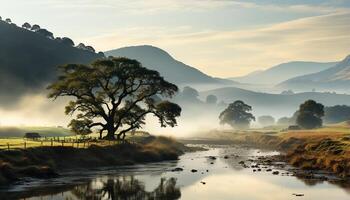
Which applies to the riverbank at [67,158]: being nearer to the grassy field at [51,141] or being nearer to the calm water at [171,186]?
the grassy field at [51,141]

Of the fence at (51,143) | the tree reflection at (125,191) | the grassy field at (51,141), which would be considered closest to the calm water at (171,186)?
the tree reflection at (125,191)

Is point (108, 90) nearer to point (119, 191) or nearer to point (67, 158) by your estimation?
point (67, 158)

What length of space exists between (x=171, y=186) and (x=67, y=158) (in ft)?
91.8

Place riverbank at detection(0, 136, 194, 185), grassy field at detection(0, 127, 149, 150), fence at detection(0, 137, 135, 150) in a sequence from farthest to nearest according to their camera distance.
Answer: fence at detection(0, 137, 135, 150) < grassy field at detection(0, 127, 149, 150) < riverbank at detection(0, 136, 194, 185)

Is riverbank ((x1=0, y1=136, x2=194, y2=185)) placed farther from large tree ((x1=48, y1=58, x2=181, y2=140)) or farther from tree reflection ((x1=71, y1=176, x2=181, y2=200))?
tree reflection ((x1=71, y1=176, x2=181, y2=200))

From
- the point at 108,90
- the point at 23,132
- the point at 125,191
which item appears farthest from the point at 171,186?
the point at 23,132

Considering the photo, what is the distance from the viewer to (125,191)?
69.3 meters

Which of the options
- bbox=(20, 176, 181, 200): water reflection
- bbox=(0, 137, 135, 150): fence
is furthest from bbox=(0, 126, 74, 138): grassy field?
bbox=(20, 176, 181, 200): water reflection

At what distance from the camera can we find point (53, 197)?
62938mm

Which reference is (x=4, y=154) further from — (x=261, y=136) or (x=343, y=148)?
(x=261, y=136)

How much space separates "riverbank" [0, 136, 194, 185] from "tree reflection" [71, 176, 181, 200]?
Result: 1015 cm

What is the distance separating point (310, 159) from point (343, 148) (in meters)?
6.58

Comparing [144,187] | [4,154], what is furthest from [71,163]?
[144,187]

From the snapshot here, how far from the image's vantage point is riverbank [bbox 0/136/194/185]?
77.9 m
